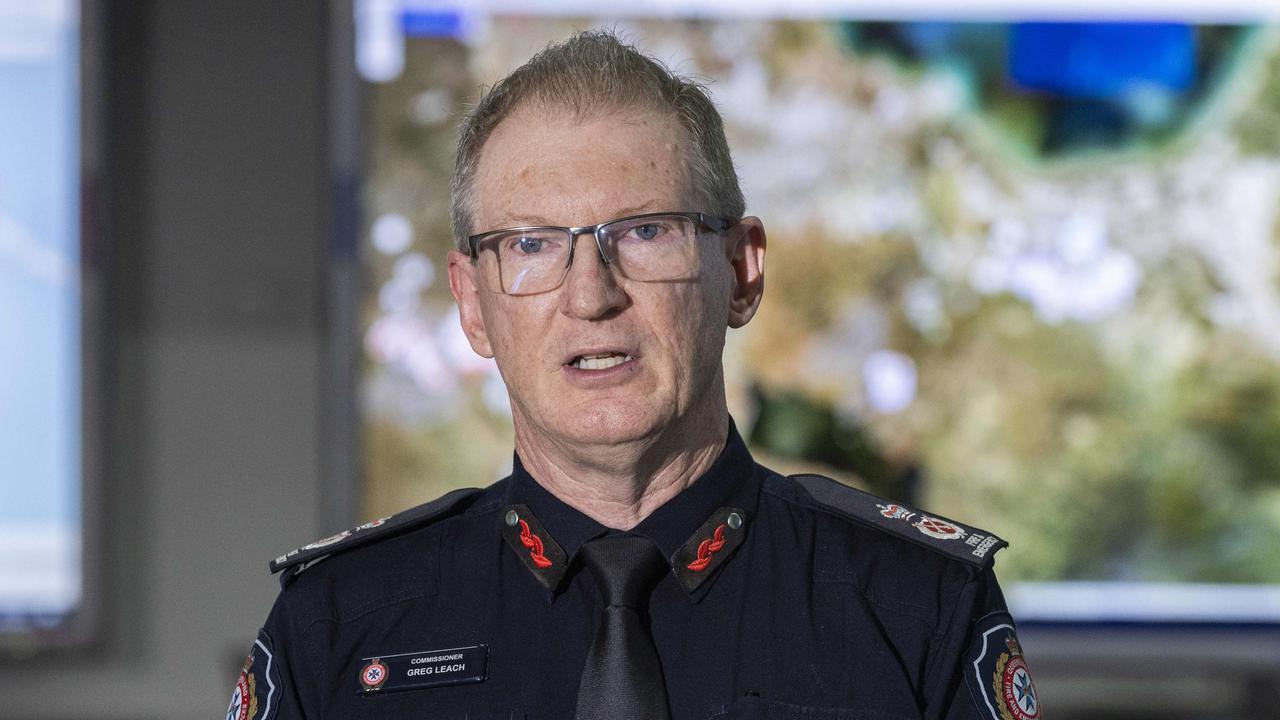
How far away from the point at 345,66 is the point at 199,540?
1132 millimetres

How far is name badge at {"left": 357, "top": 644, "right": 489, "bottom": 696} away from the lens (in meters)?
1.24

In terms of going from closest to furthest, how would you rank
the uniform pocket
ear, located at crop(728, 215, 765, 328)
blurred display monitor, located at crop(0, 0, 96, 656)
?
the uniform pocket → ear, located at crop(728, 215, 765, 328) → blurred display monitor, located at crop(0, 0, 96, 656)

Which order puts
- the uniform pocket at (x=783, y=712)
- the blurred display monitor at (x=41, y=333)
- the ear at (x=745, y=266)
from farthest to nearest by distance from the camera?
the blurred display monitor at (x=41, y=333) < the ear at (x=745, y=266) < the uniform pocket at (x=783, y=712)

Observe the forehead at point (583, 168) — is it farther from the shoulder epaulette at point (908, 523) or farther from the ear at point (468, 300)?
the shoulder epaulette at point (908, 523)

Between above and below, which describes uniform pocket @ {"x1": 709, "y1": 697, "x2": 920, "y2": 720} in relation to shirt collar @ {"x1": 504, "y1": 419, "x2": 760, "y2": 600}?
below

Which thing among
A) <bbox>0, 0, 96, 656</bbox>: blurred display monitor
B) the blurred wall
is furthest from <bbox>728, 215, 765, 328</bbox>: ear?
<bbox>0, 0, 96, 656</bbox>: blurred display monitor

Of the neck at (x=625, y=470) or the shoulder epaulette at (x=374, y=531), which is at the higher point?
the neck at (x=625, y=470)

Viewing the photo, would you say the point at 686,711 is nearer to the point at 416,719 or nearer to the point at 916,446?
the point at 416,719

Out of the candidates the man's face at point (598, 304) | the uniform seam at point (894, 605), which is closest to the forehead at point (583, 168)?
the man's face at point (598, 304)

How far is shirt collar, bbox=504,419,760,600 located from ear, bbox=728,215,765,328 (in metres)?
0.12

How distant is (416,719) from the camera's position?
1.22 meters

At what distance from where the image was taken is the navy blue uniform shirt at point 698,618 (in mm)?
1208

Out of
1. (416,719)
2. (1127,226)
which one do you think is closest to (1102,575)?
(1127,226)

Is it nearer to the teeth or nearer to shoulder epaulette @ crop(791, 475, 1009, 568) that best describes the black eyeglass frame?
the teeth
